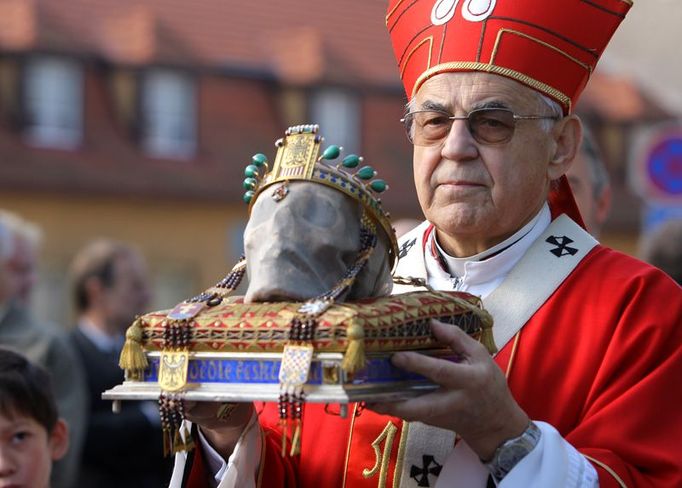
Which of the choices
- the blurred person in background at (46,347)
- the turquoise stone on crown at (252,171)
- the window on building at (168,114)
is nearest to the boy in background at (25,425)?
the blurred person in background at (46,347)

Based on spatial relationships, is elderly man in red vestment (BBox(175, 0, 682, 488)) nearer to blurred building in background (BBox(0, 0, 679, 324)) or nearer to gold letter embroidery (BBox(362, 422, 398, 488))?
gold letter embroidery (BBox(362, 422, 398, 488))

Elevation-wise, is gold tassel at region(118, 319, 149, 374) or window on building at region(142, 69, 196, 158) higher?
window on building at region(142, 69, 196, 158)

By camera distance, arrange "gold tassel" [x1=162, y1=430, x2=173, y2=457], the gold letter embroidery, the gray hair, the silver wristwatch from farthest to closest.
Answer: the gray hair
the gold letter embroidery
"gold tassel" [x1=162, y1=430, x2=173, y2=457]
the silver wristwatch

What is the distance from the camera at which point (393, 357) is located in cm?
304

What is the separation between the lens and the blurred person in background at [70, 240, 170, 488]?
295 inches

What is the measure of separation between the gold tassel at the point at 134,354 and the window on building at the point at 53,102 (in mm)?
19899

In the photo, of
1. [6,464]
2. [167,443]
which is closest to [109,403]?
[6,464]

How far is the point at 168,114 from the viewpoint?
2367 cm

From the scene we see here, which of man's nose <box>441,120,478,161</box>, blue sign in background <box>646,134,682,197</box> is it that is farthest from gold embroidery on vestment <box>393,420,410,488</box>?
blue sign in background <box>646,134,682,197</box>

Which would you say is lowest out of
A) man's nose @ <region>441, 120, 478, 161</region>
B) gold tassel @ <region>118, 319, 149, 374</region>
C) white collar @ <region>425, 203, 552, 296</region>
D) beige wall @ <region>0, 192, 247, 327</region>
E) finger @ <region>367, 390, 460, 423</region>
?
beige wall @ <region>0, 192, 247, 327</region>

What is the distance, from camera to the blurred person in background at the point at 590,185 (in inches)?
224

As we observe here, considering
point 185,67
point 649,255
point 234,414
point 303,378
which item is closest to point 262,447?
point 234,414

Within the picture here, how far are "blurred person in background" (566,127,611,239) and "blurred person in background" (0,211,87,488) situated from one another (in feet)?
8.34

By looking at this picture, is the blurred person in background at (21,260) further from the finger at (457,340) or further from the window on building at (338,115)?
the window on building at (338,115)
